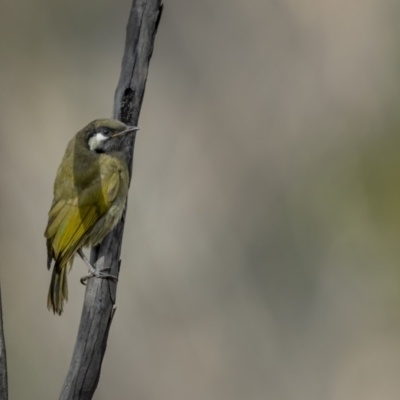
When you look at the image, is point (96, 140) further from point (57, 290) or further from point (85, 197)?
point (57, 290)

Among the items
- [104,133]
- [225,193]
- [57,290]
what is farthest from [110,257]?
[225,193]

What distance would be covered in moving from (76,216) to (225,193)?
2.71 meters

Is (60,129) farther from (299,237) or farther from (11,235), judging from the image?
(299,237)

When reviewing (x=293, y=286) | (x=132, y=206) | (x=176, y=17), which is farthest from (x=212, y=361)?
(x=176, y=17)

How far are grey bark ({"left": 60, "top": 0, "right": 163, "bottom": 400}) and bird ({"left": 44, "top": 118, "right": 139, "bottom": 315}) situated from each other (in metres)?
0.09

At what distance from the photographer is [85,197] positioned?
4305mm

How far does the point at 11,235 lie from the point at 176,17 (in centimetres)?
240

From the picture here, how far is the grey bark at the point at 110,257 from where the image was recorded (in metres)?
3.34

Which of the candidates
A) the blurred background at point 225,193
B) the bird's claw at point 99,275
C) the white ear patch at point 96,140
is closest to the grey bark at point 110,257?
the bird's claw at point 99,275

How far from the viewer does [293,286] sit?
6785mm

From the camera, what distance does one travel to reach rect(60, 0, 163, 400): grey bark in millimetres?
3338

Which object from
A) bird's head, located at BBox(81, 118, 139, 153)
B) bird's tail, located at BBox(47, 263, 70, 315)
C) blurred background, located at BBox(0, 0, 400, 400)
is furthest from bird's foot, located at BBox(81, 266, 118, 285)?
blurred background, located at BBox(0, 0, 400, 400)

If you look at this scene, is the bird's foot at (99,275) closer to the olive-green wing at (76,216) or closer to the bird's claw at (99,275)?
the bird's claw at (99,275)

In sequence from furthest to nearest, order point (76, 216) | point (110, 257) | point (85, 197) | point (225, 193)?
point (225, 193)
point (85, 197)
point (76, 216)
point (110, 257)
